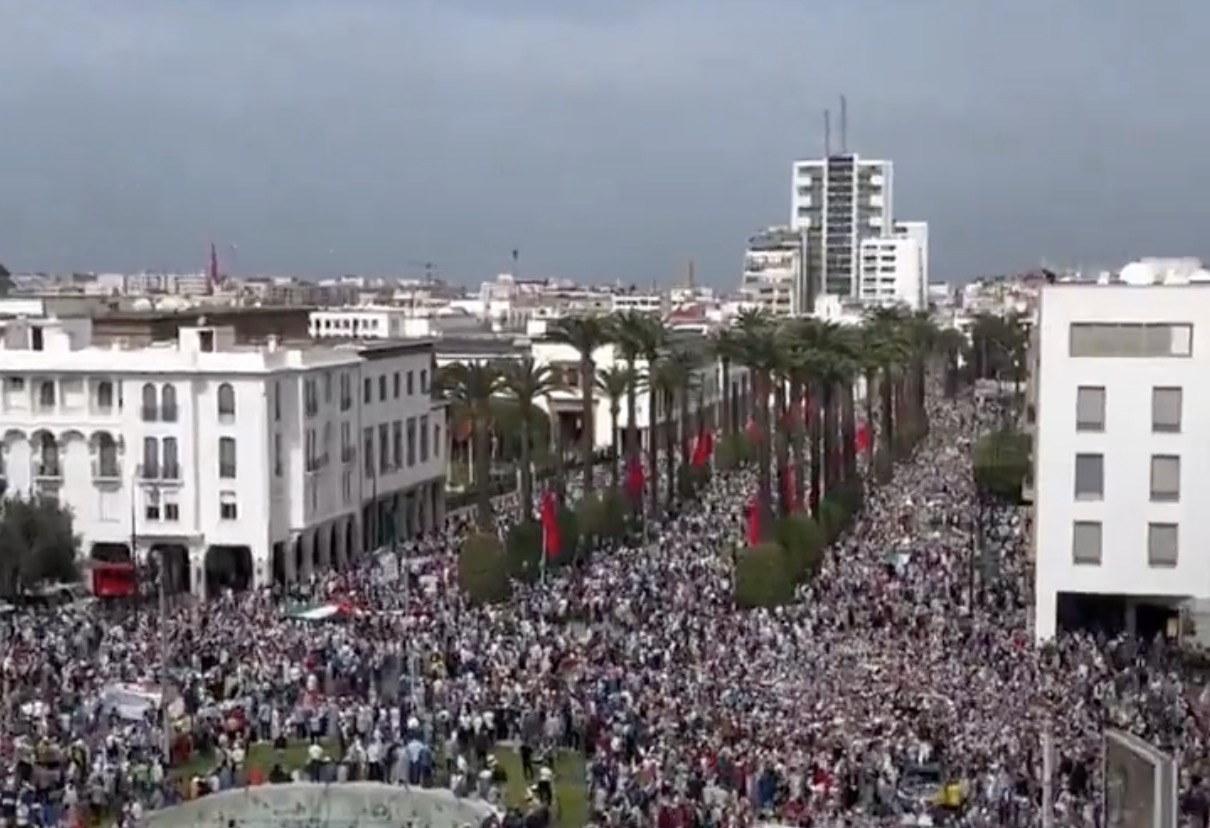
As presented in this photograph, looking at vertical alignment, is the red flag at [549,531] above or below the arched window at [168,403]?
below

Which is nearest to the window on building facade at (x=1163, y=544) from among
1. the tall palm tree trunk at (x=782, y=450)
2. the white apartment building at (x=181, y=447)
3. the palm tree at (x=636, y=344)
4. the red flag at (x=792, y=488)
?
the tall palm tree trunk at (x=782, y=450)

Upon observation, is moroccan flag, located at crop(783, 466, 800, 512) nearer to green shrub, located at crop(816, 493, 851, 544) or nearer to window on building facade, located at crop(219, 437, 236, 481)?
green shrub, located at crop(816, 493, 851, 544)

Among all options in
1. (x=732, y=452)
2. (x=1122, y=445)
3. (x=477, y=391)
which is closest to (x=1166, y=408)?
(x=1122, y=445)

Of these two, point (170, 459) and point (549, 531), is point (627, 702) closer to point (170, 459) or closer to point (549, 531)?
point (549, 531)

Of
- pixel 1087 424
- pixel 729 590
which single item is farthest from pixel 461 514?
pixel 1087 424

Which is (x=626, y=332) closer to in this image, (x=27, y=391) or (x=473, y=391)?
(x=473, y=391)

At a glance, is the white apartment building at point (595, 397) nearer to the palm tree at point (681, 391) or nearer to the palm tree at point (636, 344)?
the palm tree at point (681, 391)
